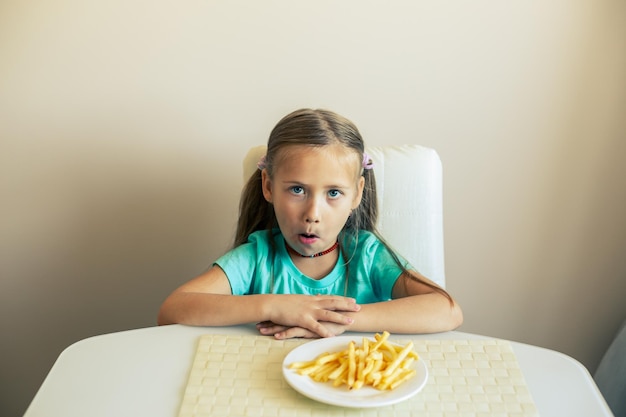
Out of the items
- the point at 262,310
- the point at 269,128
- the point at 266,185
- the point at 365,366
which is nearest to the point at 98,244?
the point at 269,128

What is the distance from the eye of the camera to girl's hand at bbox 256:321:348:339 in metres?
1.27

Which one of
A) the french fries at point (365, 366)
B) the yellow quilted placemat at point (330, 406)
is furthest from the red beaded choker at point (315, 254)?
the french fries at point (365, 366)

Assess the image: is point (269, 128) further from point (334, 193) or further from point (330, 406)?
point (330, 406)

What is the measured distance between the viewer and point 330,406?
3.41 feet

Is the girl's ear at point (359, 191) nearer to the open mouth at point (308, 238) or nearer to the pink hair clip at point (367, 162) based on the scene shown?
the pink hair clip at point (367, 162)

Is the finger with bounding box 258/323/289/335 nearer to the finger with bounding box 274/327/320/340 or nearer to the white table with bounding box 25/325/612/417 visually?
the finger with bounding box 274/327/320/340

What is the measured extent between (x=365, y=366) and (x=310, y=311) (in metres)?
0.25

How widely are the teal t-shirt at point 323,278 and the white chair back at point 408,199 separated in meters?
0.10

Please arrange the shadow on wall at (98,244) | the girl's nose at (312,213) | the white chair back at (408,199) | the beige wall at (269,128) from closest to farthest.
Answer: the girl's nose at (312,213) → the white chair back at (408,199) → the beige wall at (269,128) → the shadow on wall at (98,244)

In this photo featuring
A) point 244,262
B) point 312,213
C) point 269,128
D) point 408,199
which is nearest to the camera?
point 312,213

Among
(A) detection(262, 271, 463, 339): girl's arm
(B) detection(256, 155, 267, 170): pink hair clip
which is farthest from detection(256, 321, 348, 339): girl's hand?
(B) detection(256, 155, 267, 170): pink hair clip

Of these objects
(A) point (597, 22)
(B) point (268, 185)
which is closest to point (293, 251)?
(B) point (268, 185)

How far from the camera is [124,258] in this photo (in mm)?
2129

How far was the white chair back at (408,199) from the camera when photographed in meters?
1.74
